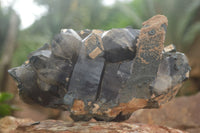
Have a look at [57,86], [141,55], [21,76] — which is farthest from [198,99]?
[21,76]

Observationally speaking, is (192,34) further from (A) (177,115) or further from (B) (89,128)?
(B) (89,128)

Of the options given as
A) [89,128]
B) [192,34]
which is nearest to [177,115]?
[89,128]

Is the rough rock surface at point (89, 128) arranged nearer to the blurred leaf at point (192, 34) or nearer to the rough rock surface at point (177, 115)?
the rough rock surface at point (177, 115)

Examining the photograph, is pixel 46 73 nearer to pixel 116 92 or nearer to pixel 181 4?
pixel 116 92

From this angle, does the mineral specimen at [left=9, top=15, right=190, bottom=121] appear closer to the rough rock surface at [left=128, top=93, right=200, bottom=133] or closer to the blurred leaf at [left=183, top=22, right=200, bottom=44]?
the rough rock surface at [left=128, top=93, right=200, bottom=133]

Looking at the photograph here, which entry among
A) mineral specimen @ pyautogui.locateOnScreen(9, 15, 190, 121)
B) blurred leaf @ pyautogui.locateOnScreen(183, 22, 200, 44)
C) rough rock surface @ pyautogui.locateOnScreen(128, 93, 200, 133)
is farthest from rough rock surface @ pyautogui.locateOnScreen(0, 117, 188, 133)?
blurred leaf @ pyautogui.locateOnScreen(183, 22, 200, 44)
